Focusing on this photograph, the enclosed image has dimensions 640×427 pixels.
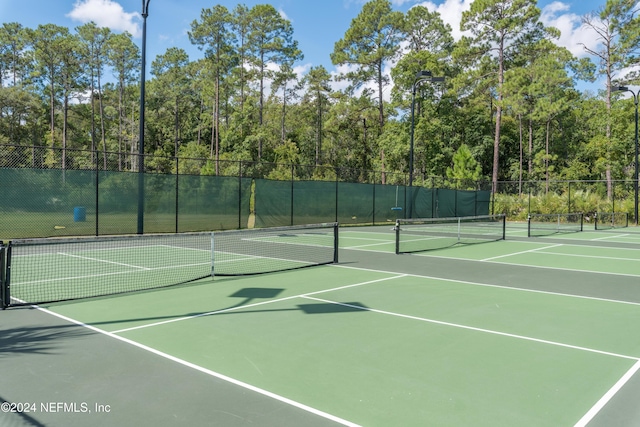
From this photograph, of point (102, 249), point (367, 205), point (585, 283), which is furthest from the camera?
point (367, 205)

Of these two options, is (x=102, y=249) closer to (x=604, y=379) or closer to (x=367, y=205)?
(x=604, y=379)

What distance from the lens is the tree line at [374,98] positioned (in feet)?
131

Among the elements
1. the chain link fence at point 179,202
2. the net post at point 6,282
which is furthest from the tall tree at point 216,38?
the net post at point 6,282

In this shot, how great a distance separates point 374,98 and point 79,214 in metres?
37.3

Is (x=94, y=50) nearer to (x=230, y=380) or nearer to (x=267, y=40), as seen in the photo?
(x=267, y=40)

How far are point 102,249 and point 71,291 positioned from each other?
6124 mm

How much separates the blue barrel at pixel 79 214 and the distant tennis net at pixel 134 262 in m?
1.15

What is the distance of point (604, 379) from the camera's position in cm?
397

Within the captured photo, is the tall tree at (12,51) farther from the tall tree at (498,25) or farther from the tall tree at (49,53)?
the tall tree at (498,25)

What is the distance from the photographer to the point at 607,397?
360cm

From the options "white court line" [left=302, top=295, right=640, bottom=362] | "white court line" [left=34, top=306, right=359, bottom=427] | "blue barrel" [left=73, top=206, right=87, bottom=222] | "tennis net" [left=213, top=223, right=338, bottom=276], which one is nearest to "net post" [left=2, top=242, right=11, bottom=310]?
"white court line" [left=34, top=306, right=359, bottom=427]

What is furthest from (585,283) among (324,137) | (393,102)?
(324,137)

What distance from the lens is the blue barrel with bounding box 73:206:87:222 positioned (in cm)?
1475

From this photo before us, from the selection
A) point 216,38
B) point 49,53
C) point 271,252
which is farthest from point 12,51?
point 271,252
